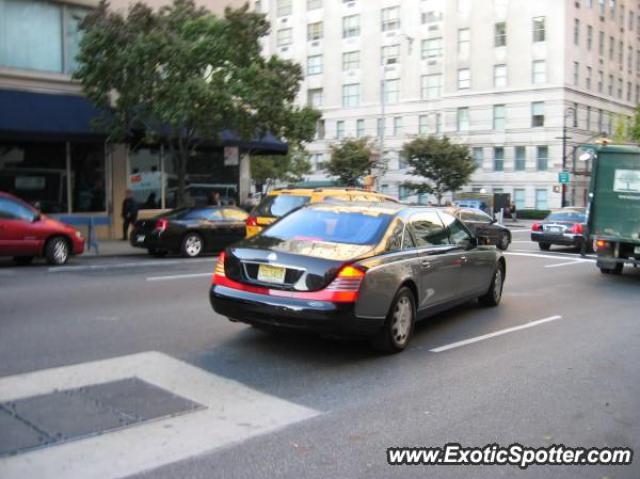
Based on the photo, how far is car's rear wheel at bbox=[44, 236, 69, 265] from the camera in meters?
14.7

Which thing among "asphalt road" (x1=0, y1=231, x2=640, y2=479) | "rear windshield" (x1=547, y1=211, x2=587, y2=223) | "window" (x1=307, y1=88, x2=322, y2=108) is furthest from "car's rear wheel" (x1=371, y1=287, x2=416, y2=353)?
"window" (x1=307, y1=88, x2=322, y2=108)

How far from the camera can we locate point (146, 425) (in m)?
4.76

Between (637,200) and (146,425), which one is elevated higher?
(637,200)

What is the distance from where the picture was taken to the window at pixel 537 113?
53781mm

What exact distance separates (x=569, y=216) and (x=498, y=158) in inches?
1389

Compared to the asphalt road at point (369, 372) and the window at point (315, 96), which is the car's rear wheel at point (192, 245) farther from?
the window at point (315, 96)

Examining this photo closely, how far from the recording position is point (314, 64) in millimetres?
66812

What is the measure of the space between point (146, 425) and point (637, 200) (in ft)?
38.9

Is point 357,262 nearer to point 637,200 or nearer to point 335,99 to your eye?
point 637,200

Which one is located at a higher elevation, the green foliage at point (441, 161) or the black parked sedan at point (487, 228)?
the green foliage at point (441, 161)

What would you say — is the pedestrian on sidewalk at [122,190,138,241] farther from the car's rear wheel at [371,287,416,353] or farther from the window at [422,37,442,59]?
the window at [422,37,442,59]

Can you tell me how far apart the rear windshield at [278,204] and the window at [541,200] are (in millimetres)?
43528

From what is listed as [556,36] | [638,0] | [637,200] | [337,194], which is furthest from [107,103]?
[638,0]

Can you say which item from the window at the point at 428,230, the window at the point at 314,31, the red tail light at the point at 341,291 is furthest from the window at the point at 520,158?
the red tail light at the point at 341,291
